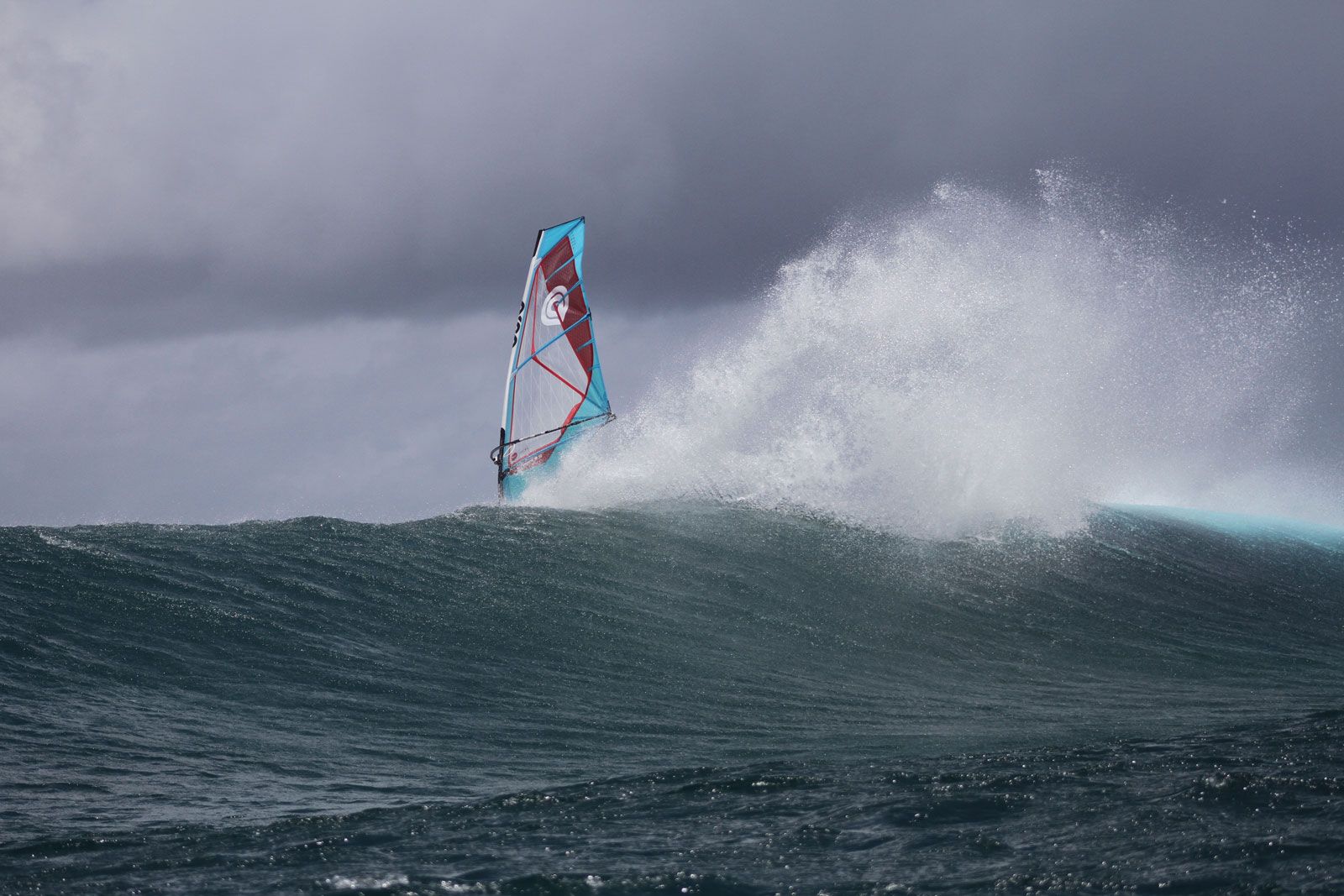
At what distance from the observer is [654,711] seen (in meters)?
11.3

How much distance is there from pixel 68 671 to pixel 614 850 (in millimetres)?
7504

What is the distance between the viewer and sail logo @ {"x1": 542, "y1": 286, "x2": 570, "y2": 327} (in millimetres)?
25828

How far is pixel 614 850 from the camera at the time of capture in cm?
628

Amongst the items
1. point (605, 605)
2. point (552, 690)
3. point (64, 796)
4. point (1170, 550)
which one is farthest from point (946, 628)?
point (64, 796)

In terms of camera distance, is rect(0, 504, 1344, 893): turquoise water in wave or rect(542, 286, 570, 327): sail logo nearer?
rect(0, 504, 1344, 893): turquoise water in wave

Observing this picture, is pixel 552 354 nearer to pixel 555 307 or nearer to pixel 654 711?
pixel 555 307

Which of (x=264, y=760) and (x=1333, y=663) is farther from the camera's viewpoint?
(x=1333, y=663)

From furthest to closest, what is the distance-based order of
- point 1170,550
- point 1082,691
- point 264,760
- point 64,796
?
1. point 1170,550
2. point 1082,691
3. point 264,760
4. point 64,796

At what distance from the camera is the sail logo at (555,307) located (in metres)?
25.8

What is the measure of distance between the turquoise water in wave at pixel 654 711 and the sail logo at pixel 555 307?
5896 millimetres

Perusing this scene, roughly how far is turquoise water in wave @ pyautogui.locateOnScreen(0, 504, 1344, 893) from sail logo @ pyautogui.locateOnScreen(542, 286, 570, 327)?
590 centimetres

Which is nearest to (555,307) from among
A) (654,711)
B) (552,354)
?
(552,354)

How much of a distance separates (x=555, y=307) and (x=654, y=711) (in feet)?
52.4

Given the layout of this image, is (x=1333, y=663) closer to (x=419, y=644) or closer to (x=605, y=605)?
(x=605, y=605)
